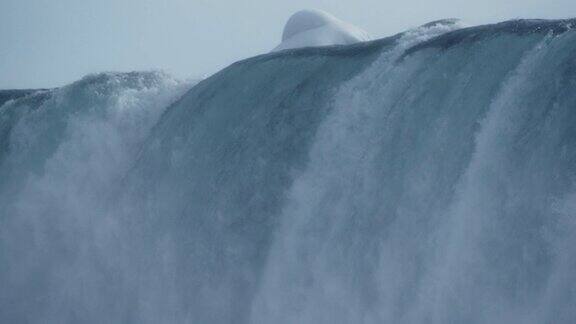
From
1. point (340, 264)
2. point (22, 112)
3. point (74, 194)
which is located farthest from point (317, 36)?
point (340, 264)

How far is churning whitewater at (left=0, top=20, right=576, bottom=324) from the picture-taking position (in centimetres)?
769

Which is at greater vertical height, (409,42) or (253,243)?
(409,42)

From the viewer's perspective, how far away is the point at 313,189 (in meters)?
10.2

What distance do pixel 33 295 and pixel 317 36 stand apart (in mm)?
20609

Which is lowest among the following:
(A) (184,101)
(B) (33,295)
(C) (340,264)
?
(B) (33,295)

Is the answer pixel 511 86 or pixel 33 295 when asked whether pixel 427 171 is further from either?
pixel 33 295

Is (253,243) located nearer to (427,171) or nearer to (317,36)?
(427,171)

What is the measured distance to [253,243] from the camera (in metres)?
10.7

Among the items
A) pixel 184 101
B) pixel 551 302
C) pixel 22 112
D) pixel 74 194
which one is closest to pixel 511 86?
pixel 551 302

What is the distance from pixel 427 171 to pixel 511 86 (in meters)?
1.35

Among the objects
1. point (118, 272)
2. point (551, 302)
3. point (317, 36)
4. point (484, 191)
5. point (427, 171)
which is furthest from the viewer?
point (317, 36)

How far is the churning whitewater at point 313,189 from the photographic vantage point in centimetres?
769

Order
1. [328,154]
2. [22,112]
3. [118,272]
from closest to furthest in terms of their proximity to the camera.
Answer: [328,154] → [118,272] → [22,112]

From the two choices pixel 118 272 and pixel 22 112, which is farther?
pixel 22 112
